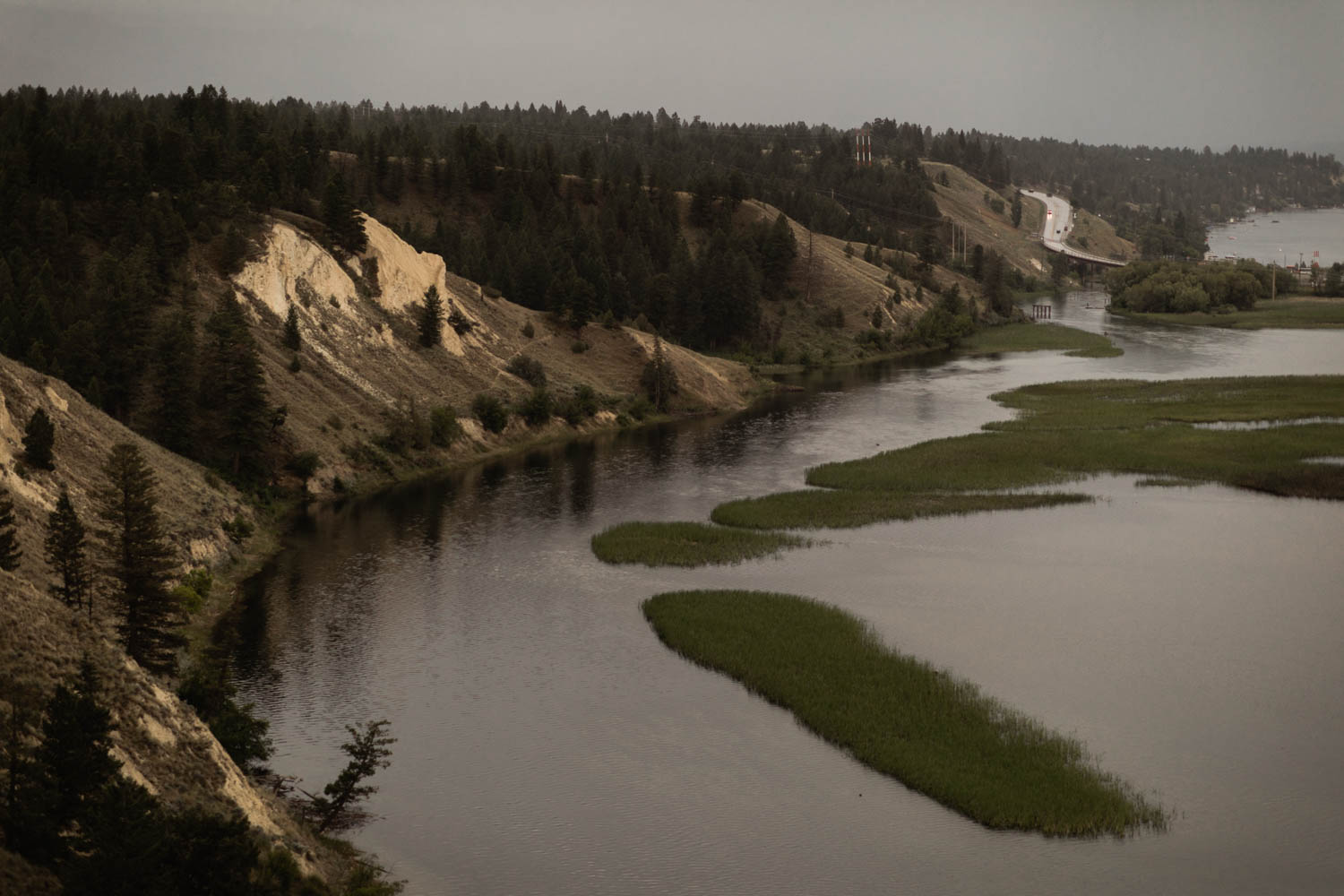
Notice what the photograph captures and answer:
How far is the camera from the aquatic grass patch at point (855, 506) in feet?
220

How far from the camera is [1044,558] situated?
59031mm

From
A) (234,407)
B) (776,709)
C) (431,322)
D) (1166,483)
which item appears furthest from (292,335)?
(1166,483)

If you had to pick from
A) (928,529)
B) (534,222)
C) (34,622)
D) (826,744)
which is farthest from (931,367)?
(34,622)

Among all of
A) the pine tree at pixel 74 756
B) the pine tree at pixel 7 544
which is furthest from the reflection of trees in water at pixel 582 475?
the pine tree at pixel 74 756

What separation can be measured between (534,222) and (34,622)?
132 m

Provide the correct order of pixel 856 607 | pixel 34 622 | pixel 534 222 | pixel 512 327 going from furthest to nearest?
pixel 534 222, pixel 512 327, pixel 856 607, pixel 34 622

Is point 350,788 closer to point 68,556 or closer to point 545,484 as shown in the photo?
point 68,556

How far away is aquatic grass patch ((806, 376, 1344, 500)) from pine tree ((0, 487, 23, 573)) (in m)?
46.8

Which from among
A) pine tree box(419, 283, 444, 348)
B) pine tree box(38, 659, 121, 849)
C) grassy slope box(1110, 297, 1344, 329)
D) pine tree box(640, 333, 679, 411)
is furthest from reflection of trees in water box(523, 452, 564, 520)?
grassy slope box(1110, 297, 1344, 329)

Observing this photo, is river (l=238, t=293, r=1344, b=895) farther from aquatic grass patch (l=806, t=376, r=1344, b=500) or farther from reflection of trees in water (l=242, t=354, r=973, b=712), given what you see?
aquatic grass patch (l=806, t=376, r=1344, b=500)

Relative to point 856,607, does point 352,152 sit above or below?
above

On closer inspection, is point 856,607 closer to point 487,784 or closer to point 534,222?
point 487,784

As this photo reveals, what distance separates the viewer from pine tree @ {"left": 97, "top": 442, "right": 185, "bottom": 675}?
40.6 m

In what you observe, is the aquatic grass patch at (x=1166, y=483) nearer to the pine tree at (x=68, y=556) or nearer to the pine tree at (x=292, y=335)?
the pine tree at (x=292, y=335)
